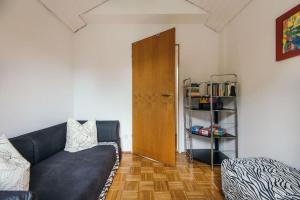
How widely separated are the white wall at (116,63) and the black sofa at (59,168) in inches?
35.7

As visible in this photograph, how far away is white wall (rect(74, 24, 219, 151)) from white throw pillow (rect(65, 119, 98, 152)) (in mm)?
823

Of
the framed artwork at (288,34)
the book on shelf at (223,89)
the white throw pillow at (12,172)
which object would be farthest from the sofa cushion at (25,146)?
the framed artwork at (288,34)

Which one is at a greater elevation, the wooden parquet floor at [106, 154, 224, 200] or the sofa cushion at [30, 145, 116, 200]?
the sofa cushion at [30, 145, 116, 200]

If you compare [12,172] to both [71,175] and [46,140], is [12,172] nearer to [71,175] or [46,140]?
[71,175]

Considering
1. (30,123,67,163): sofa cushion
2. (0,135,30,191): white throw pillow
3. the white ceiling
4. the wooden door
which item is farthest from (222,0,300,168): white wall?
(30,123,67,163): sofa cushion

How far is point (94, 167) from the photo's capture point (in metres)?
1.82

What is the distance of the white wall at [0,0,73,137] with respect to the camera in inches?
73.5

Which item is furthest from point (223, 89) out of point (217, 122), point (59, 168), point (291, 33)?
point (59, 168)

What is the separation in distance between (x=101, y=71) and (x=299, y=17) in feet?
Answer: 9.29

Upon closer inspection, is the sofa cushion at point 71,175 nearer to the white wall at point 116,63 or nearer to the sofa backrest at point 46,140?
the sofa backrest at point 46,140

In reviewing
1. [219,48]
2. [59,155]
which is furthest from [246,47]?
[59,155]

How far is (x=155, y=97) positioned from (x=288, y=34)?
5.96 ft

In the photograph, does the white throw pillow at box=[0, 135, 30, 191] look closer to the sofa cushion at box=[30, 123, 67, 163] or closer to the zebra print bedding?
the sofa cushion at box=[30, 123, 67, 163]

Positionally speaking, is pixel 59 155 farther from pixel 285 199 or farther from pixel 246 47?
pixel 246 47
